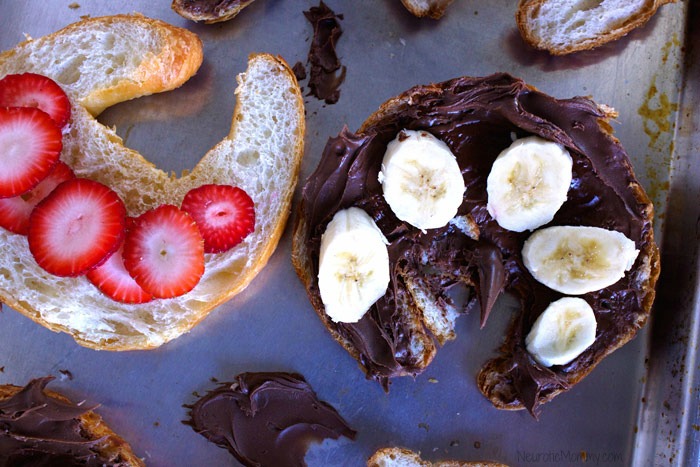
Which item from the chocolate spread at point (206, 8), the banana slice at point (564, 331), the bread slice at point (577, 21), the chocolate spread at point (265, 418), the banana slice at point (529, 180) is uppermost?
the bread slice at point (577, 21)

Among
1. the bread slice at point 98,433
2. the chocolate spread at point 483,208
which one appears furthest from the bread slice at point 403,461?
the bread slice at point 98,433

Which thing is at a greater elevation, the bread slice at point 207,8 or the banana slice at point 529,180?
the bread slice at point 207,8

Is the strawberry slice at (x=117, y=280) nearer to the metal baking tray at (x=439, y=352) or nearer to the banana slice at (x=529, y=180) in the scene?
the metal baking tray at (x=439, y=352)

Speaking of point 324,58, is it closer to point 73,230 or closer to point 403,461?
point 73,230

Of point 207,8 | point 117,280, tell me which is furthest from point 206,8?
point 117,280

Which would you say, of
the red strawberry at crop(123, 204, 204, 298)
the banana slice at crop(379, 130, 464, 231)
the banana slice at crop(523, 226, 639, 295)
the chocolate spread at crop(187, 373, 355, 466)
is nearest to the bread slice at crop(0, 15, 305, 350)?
the red strawberry at crop(123, 204, 204, 298)

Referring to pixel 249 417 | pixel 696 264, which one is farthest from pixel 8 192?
pixel 696 264

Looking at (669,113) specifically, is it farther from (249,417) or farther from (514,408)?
(249,417)
